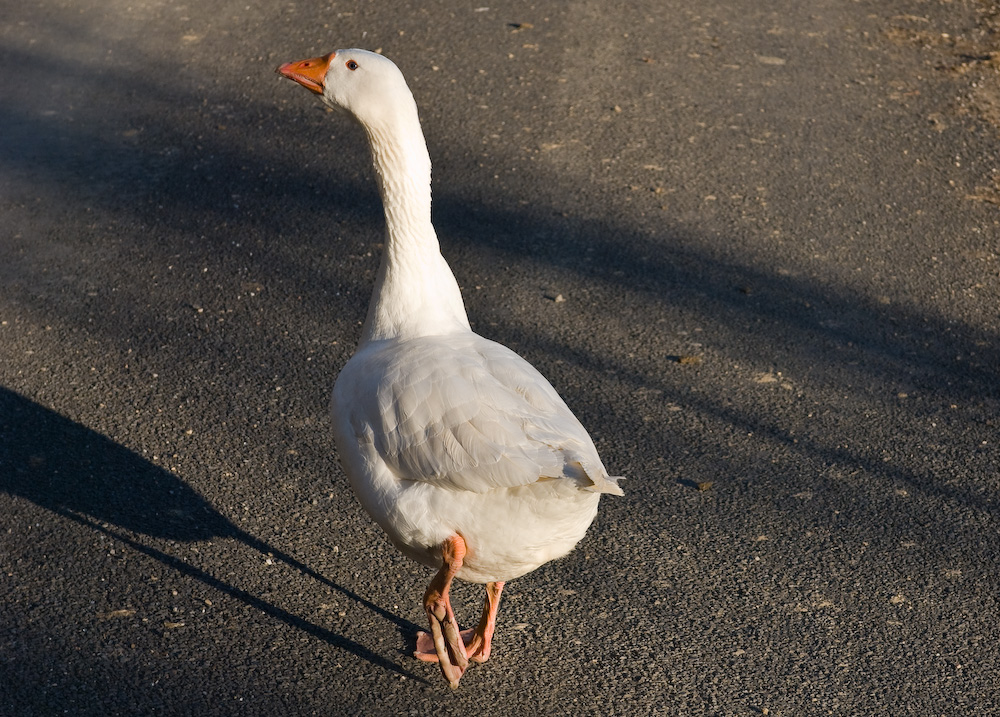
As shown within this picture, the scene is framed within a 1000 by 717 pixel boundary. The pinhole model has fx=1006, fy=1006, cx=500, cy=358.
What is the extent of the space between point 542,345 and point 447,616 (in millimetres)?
1961

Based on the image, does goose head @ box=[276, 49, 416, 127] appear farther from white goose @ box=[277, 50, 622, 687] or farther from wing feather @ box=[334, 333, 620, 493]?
wing feather @ box=[334, 333, 620, 493]

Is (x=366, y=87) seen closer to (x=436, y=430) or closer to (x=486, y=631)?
(x=436, y=430)

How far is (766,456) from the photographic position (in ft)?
13.6

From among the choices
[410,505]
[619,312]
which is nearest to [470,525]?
[410,505]

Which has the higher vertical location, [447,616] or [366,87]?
[366,87]

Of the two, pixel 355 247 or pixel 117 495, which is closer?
pixel 117 495

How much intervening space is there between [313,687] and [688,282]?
9.85 feet

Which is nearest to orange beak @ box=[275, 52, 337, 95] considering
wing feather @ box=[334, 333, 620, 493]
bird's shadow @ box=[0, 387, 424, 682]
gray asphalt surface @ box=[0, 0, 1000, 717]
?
wing feather @ box=[334, 333, 620, 493]

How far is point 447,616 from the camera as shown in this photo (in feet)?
9.89

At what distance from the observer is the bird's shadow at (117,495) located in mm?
3488

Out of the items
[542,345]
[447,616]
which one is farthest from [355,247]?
[447,616]

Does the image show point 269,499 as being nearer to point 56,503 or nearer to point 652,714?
point 56,503

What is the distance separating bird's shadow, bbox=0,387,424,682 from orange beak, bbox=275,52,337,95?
5.22 ft

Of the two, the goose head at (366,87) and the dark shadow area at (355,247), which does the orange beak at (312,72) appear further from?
the dark shadow area at (355,247)
